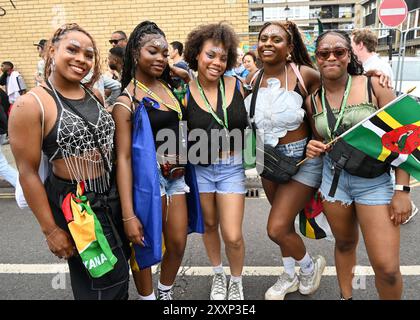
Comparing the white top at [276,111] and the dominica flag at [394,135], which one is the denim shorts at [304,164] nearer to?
the white top at [276,111]

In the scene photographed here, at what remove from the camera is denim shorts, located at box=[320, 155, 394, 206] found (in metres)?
2.16

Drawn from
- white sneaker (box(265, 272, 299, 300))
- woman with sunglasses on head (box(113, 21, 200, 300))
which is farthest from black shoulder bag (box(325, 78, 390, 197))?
white sneaker (box(265, 272, 299, 300))

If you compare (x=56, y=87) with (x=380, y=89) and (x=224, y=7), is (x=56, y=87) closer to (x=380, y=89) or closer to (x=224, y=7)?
(x=380, y=89)

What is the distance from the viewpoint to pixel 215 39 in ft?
8.47

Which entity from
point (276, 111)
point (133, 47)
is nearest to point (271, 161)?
point (276, 111)

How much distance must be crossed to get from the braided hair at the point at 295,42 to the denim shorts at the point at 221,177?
34.1 inches

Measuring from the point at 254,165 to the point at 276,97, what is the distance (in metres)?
0.55

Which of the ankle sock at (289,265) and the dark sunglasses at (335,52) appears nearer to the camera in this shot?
the dark sunglasses at (335,52)

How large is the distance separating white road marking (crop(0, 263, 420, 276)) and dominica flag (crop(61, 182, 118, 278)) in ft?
4.88

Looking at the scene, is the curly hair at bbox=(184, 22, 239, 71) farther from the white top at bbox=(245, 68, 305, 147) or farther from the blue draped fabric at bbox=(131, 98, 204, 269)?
the blue draped fabric at bbox=(131, 98, 204, 269)

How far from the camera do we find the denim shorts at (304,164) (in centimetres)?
252

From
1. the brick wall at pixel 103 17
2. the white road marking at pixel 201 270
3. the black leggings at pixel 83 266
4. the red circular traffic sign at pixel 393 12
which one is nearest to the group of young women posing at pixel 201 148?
the black leggings at pixel 83 266

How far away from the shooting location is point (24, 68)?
27.7 ft
